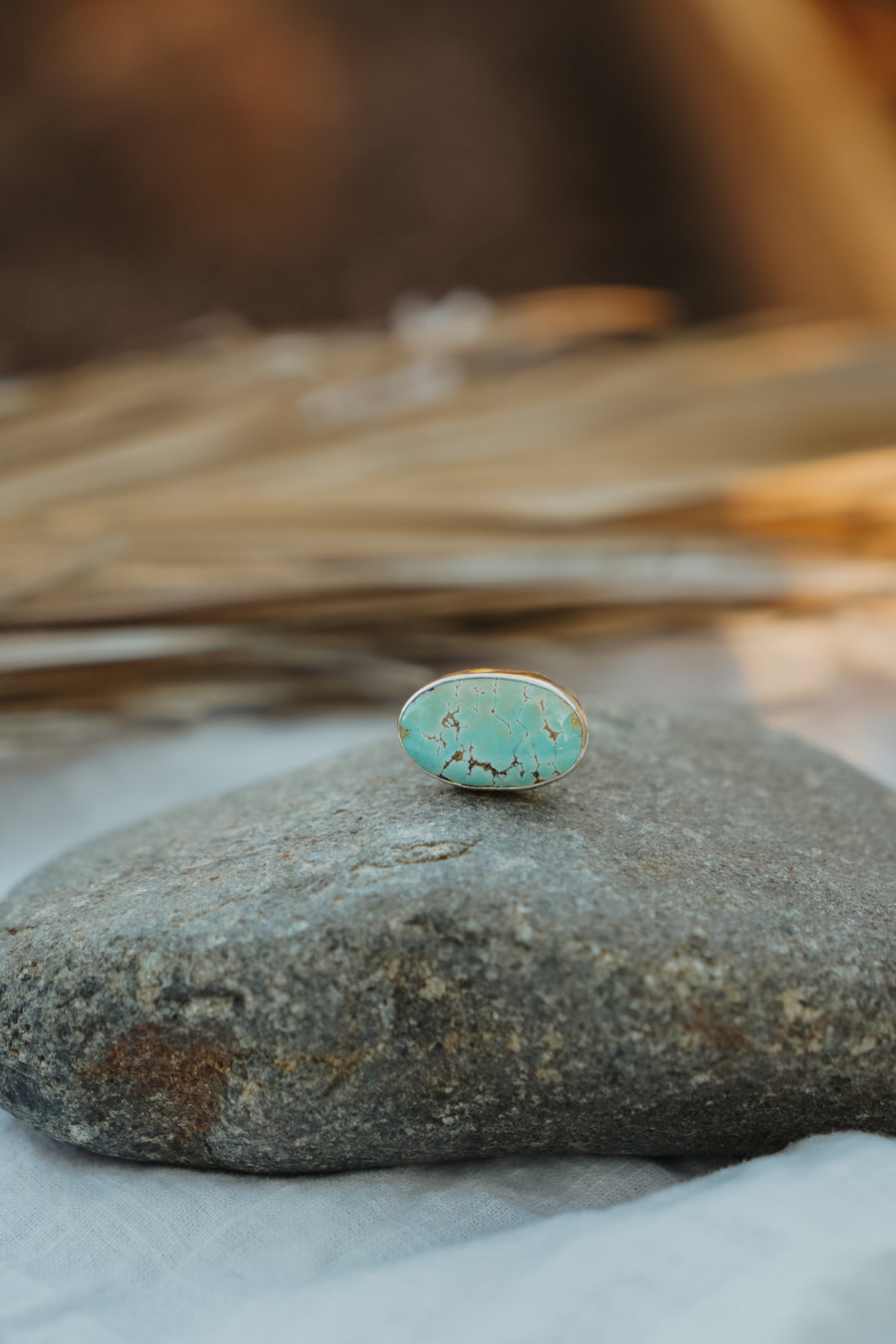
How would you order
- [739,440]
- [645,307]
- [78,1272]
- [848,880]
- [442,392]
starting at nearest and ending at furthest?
[78,1272]
[848,880]
[739,440]
[442,392]
[645,307]

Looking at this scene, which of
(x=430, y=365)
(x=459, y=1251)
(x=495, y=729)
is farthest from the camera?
(x=430, y=365)

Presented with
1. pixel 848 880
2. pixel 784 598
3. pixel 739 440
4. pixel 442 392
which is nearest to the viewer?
pixel 848 880

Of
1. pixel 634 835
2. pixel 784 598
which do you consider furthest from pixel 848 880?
pixel 784 598

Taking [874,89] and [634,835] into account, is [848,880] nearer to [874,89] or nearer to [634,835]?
[634,835]

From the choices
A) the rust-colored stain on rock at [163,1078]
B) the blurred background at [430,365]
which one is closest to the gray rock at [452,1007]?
the rust-colored stain on rock at [163,1078]

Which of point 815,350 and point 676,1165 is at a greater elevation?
point 815,350

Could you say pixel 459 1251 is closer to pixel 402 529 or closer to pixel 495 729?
pixel 495 729

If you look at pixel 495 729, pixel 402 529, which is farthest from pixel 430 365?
pixel 495 729

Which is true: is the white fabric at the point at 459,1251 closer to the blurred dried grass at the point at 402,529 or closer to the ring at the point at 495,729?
the ring at the point at 495,729
